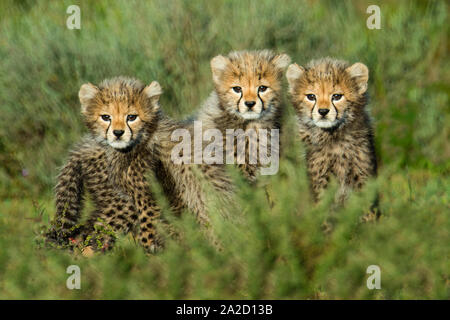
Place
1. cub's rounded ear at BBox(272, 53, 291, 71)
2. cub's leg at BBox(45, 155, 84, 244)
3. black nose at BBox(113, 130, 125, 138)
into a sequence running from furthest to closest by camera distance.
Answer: cub's leg at BBox(45, 155, 84, 244) → cub's rounded ear at BBox(272, 53, 291, 71) → black nose at BBox(113, 130, 125, 138)

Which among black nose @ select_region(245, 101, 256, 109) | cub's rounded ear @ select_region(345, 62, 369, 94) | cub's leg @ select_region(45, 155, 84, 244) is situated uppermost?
cub's rounded ear @ select_region(345, 62, 369, 94)

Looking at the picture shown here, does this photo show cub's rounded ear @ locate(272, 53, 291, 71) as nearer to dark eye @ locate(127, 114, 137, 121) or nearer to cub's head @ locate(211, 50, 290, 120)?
cub's head @ locate(211, 50, 290, 120)

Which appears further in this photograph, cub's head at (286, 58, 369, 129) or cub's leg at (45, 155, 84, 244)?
cub's leg at (45, 155, 84, 244)

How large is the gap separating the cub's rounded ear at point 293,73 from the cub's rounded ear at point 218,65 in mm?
394

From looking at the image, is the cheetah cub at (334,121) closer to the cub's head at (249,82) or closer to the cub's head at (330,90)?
the cub's head at (330,90)

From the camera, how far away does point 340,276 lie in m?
3.30

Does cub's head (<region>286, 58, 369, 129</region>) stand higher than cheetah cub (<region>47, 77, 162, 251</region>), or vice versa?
cub's head (<region>286, 58, 369, 129</region>)

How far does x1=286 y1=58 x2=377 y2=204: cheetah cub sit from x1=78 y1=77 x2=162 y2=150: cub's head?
917 millimetres

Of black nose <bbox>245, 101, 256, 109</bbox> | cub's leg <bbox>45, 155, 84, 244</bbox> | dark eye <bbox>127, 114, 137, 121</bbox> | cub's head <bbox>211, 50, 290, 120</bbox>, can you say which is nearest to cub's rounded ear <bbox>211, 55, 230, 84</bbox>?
cub's head <bbox>211, 50, 290, 120</bbox>

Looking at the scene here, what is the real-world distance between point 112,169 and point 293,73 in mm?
1309

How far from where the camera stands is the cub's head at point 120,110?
4395mm

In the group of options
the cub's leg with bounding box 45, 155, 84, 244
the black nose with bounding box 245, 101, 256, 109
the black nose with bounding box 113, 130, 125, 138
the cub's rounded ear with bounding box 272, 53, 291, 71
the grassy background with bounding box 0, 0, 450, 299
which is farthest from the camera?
the grassy background with bounding box 0, 0, 450, 299

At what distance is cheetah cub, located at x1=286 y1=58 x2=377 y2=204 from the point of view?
4.53m
